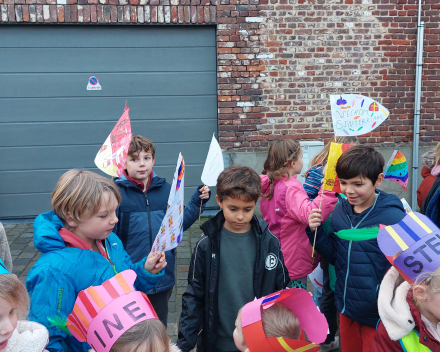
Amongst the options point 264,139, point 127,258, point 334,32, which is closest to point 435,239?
point 127,258

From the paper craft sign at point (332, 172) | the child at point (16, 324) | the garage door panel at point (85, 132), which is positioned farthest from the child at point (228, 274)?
the garage door panel at point (85, 132)

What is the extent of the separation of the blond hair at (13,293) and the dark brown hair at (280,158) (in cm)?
217

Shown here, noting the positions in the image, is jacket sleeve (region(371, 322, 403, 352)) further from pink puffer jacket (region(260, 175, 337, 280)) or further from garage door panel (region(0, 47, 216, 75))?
garage door panel (region(0, 47, 216, 75))

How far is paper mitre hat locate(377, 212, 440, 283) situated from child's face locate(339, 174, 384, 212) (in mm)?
726

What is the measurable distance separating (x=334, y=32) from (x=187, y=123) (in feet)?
8.63

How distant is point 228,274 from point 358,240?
0.79m

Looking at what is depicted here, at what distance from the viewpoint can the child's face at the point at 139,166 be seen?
2.96 m

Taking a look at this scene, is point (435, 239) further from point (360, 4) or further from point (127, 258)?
point (360, 4)

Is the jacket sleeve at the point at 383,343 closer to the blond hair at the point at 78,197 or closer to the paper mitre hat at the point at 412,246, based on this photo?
the paper mitre hat at the point at 412,246

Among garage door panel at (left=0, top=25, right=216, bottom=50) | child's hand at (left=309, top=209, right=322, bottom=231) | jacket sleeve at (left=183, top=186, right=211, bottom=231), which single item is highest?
garage door panel at (left=0, top=25, right=216, bottom=50)

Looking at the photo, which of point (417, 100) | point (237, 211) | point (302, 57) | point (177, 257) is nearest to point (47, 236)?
point (237, 211)

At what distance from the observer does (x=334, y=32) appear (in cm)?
642

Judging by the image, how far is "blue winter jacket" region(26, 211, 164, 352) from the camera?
1.75 meters

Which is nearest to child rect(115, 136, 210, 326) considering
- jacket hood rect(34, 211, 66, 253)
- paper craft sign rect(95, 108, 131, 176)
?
paper craft sign rect(95, 108, 131, 176)
